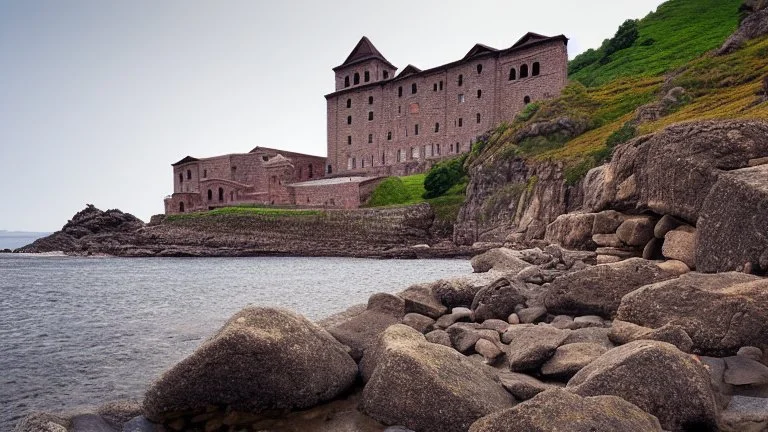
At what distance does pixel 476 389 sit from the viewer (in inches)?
238

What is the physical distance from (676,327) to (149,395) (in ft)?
23.7

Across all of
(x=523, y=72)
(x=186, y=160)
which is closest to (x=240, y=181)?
(x=186, y=160)

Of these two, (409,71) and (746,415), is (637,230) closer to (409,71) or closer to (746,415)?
(746,415)

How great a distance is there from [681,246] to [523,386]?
239 inches

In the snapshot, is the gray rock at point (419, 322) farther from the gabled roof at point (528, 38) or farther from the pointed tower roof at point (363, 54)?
the pointed tower roof at point (363, 54)

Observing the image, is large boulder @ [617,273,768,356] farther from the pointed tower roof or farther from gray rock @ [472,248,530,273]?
the pointed tower roof

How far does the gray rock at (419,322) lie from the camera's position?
1020 centimetres

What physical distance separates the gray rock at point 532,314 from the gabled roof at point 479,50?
251ft

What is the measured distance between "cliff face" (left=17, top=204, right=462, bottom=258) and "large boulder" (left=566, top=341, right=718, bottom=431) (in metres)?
56.1

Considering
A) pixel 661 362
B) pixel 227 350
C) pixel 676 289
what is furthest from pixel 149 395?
pixel 676 289

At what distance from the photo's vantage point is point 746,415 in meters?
4.91

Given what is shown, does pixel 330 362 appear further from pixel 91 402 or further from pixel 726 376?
pixel 726 376

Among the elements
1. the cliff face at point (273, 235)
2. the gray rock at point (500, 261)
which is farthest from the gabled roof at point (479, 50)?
the gray rock at point (500, 261)

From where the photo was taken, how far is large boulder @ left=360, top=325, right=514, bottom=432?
5.77 metres
